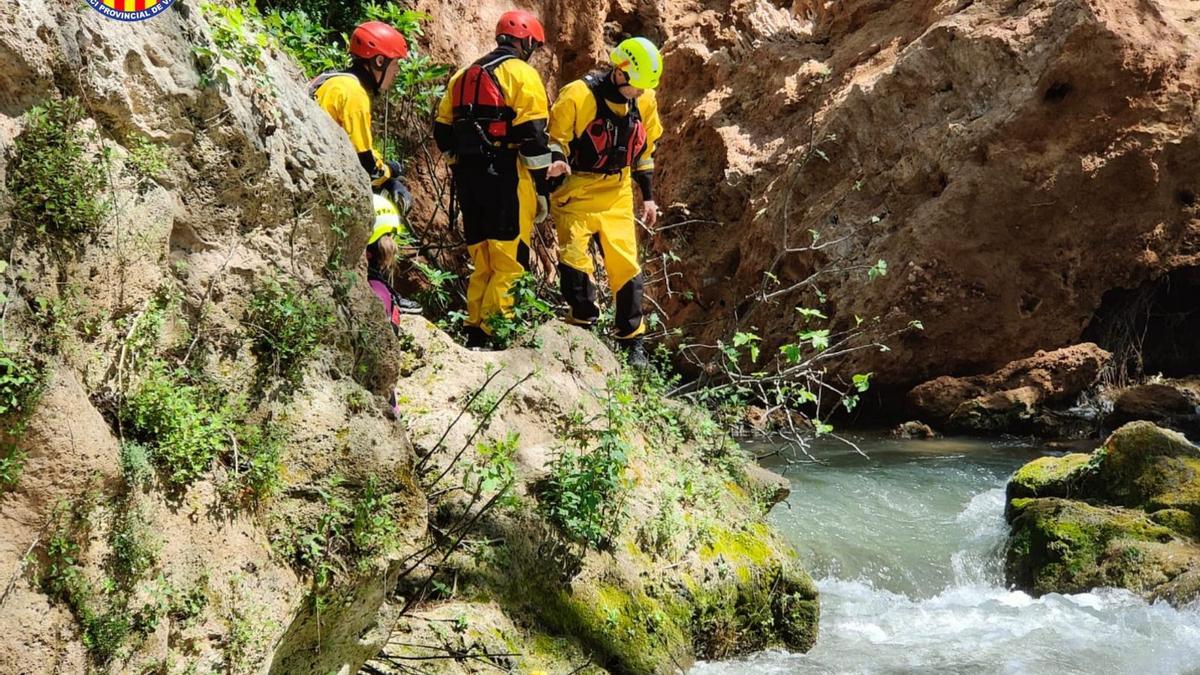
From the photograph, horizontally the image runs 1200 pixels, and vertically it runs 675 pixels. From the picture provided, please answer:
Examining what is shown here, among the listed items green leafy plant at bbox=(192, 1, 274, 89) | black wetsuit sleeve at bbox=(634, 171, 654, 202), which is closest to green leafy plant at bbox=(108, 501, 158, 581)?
green leafy plant at bbox=(192, 1, 274, 89)

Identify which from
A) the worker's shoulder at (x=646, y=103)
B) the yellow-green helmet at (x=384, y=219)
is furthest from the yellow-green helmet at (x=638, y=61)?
the yellow-green helmet at (x=384, y=219)

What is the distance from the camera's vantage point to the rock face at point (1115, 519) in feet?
19.1

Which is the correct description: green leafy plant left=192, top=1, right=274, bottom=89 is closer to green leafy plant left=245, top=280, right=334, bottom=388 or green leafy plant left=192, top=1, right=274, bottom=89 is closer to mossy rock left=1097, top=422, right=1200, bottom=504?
green leafy plant left=245, top=280, right=334, bottom=388

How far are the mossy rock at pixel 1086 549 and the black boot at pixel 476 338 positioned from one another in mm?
3439

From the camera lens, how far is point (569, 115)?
5801 millimetres

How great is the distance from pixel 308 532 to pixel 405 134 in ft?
17.5

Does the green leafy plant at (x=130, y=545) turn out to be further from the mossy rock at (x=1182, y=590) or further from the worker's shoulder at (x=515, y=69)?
the mossy rock at (x=1182, y=590)

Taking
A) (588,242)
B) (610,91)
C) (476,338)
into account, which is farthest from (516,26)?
(476,338)

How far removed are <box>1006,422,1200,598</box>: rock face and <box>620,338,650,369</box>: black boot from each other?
8.37 ft

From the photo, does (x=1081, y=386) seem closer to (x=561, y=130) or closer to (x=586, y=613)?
(x=561, y=130)

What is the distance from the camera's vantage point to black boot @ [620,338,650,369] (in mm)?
5961

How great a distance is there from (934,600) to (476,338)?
3055 millimetres

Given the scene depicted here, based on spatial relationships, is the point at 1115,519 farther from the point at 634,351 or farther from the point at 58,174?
the point at 58,174

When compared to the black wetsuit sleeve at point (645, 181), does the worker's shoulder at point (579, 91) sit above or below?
above
